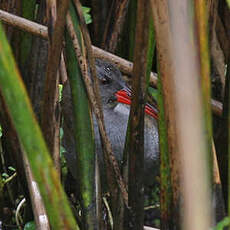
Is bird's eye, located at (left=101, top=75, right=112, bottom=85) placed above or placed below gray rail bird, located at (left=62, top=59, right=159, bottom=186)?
above

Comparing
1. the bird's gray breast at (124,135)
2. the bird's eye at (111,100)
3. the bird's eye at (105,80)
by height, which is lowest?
the bird's gray breast at (124,135)

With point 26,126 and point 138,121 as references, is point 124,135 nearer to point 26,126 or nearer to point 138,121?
point 138,121

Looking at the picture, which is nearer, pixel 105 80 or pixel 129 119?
pixel 129 119

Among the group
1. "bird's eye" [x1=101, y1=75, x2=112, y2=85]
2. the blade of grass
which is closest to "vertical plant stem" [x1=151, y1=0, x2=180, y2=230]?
the blade of grass

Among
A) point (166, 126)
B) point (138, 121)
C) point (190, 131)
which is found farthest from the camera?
point (138, 121)

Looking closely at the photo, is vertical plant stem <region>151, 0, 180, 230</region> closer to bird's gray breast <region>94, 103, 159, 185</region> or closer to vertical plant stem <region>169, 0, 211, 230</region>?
vertical plant stem <region>169, 0, 211, 230</region>

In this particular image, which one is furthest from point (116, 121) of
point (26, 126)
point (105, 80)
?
point (26, 126)

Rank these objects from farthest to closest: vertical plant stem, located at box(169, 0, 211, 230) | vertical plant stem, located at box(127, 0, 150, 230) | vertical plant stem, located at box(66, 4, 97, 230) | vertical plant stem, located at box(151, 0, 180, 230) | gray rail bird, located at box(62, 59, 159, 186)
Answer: gray rail bird, located at box(62, 59, 159, 186)
vertical plant stem, located at box(66, 4, 97, 230)
vertical plant stem, located at box(127, 0, 150, 230)
vertical plant stem, located at box(151, 0, 180, 230)
vertical plant stem, located at box(169, 0, 211, 230)

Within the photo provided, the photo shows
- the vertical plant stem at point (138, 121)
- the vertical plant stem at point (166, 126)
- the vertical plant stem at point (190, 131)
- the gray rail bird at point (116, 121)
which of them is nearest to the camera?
the vertical plant stem at point (190, 131)

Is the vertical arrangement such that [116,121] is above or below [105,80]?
below

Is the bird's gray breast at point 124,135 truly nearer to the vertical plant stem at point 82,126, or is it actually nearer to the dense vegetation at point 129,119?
the dense vegetation at point 129,119

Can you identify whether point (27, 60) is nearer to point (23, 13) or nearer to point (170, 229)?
point (23, 13)

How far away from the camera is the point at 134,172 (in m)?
1.59

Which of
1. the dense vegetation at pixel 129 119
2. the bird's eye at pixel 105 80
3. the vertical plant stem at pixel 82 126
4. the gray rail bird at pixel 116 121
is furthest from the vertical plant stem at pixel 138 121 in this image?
the bird's eye at pixel 105 80
